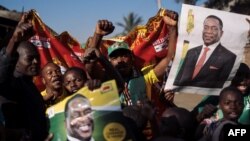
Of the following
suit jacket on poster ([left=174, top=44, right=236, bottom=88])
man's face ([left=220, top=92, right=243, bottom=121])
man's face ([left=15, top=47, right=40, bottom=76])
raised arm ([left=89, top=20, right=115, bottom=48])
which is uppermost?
raised arm ([left=89, top=20, right=115, bottom=48])

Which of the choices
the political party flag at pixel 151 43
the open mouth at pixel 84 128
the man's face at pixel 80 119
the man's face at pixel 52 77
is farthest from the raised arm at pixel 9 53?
the political party flag at pixel 151 43

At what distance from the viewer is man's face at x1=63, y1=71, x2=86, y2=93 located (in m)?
3.42

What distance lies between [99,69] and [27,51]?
895 mm

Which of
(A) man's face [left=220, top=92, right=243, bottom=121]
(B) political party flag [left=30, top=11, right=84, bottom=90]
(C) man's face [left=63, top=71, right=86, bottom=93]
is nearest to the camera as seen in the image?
(A) man's face [left=220, top=92, right=243, bottom=121]

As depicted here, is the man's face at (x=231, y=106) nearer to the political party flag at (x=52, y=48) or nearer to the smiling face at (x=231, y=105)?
the smiling face at (x=231, y=105)

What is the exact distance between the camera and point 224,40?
391 centimetres

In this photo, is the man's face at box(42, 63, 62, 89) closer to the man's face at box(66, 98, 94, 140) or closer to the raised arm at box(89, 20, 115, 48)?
the raised arm at box(89, 20, 115, 48)

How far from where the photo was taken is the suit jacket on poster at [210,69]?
153 inches

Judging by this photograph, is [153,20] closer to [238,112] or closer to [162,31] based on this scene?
[162,31]

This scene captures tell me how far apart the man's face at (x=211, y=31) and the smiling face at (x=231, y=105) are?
0.71m

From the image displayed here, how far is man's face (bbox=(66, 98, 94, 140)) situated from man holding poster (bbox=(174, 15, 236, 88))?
1385 millimetres

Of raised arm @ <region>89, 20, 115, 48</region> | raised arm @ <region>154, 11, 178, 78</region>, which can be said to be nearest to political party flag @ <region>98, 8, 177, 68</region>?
raised arm @ <region>154, 11, 178, 78</region>

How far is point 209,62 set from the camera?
394 cm

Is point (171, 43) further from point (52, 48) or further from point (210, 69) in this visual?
point (52, 48)
